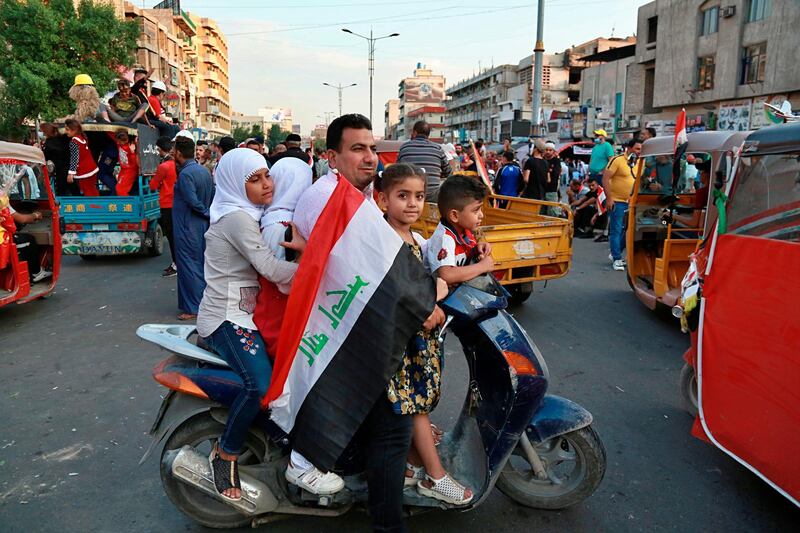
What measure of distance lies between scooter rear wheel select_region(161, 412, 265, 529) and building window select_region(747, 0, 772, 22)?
104 ft

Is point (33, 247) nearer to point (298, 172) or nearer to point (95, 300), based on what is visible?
point (95, 300)

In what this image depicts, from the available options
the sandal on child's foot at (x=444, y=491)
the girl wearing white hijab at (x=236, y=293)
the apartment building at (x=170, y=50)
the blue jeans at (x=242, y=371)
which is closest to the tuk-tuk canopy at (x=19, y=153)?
the girl wearing white hijab at (x=236, y=293)

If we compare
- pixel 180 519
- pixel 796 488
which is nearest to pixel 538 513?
pixel 796 488

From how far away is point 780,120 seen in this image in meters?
4.26

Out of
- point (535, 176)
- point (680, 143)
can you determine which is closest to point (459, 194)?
point (680, 143)

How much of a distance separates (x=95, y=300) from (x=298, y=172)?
232 inches

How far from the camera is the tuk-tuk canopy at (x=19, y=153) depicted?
634cm

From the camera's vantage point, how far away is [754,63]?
27797 mm

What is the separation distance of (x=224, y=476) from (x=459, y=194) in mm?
1675

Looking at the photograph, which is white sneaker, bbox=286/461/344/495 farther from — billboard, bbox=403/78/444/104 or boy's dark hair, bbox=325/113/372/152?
billboard, bbox=403/78/444/104

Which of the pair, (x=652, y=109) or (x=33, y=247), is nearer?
(x=33, y=247)

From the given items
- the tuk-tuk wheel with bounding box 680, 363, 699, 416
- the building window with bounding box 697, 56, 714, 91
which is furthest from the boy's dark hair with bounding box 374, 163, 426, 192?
the building window with bounding box 697, 56, 714, 91

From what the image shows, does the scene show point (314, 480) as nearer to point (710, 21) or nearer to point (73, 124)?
point (73, 124)

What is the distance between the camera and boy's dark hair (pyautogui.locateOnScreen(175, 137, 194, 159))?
22.0ft
